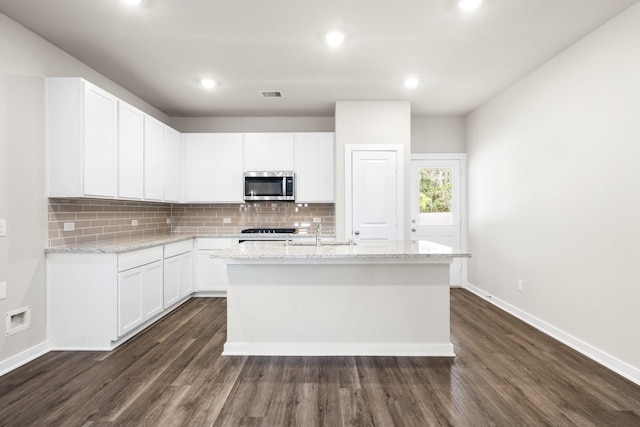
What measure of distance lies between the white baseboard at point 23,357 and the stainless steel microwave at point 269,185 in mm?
2797

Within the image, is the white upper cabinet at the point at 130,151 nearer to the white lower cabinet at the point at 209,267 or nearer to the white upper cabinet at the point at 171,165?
the white upper cabinet at the point at 171,165

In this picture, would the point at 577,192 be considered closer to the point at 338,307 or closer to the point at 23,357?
the point at 338,307

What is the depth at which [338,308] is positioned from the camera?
110 inches

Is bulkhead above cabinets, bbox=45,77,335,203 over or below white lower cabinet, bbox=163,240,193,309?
above

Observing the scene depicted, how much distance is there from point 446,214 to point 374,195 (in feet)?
4.96

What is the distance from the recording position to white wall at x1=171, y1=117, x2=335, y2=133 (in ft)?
17.2

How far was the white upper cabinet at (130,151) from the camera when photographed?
339 cm

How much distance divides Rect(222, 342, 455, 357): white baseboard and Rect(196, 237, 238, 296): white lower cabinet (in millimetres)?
2045

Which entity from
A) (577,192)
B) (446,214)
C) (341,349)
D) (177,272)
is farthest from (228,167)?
(577,192)

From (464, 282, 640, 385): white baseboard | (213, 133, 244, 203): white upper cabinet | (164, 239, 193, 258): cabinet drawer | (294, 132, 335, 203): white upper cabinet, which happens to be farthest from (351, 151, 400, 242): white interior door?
(164, 239, 193, 258): cabinet drawer

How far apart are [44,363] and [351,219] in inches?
136

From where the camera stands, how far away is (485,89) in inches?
161

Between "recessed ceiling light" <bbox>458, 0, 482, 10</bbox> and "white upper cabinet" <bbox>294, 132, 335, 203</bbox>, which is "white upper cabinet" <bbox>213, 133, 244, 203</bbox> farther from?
"recessed ceiling light" <bbox>458, 0, 482, 10</bbox>

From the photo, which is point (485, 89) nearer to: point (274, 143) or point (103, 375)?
point (274, 143)
